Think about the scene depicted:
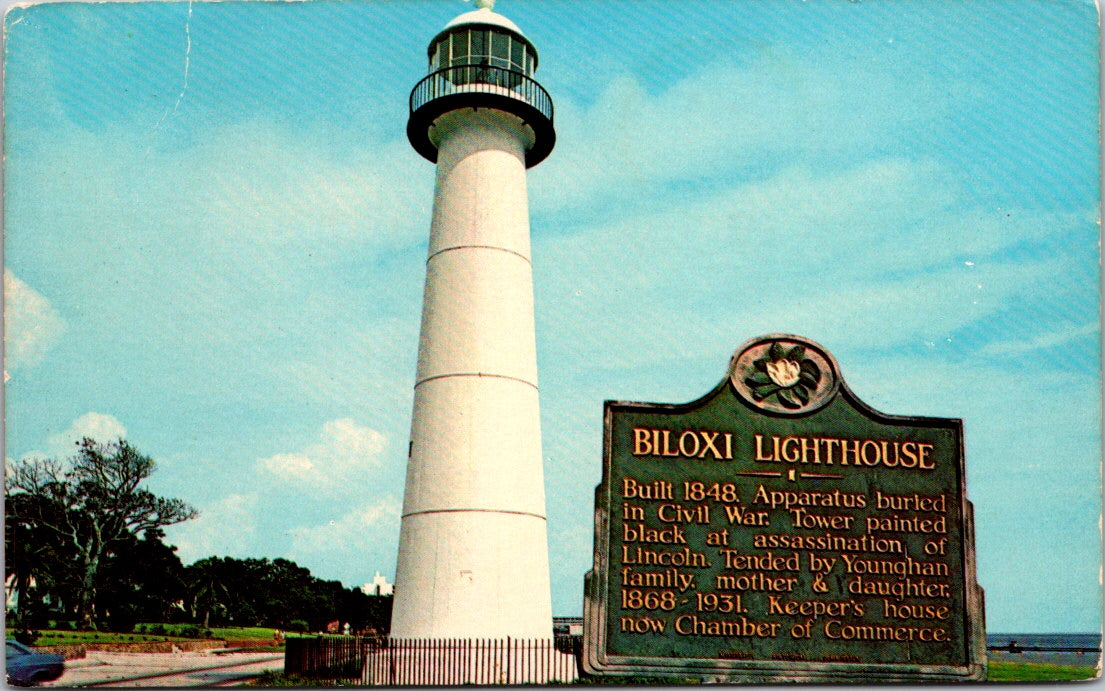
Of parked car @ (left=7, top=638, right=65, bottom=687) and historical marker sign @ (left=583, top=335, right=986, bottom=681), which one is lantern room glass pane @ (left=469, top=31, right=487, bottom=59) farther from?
parked car @ (left=7, top=638, right=65, bottom=687)

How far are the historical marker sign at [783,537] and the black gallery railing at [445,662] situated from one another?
22.1 feet

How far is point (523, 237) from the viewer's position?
2264cm

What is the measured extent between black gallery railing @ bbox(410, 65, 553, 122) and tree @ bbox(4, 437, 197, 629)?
18642 millimetres

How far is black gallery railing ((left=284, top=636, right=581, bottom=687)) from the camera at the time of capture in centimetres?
1950

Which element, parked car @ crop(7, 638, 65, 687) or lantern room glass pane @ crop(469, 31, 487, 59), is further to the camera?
lantern room glass pane @ crop(469, 31, 487, 59)

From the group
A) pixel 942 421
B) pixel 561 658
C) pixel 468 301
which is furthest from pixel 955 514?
pixel 468 301

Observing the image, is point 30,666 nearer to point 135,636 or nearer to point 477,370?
point 477,370

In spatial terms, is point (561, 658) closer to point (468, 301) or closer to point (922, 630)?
point (468, 301)

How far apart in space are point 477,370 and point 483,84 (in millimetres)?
6280

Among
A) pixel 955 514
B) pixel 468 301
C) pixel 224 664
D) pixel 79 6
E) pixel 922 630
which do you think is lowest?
pixel 224 664

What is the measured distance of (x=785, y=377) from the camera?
13.3 meters

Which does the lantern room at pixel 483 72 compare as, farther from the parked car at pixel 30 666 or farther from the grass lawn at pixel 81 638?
the grass lawn at pixel 81 638

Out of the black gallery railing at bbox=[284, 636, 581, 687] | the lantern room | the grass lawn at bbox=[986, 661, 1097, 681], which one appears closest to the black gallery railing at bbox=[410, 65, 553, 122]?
the lantern room

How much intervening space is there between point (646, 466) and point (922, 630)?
12.7 feet
